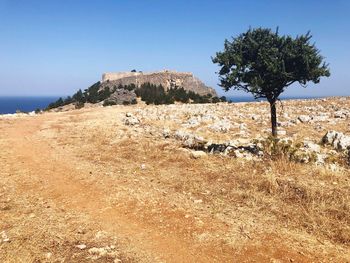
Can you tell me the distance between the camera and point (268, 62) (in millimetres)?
15211

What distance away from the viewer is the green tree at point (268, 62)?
50.1 ft

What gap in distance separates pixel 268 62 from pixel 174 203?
8.20m

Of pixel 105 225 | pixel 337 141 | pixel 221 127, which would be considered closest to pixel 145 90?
pixel 221 127

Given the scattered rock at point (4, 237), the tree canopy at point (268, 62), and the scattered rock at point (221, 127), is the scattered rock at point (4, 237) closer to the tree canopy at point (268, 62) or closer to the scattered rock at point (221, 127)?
the tree canopy at point (268, 62)

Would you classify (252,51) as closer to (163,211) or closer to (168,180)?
(168,180)

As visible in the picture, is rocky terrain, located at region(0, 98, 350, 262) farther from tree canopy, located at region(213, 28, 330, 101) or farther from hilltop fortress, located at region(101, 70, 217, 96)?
hilltop fortress, located at region(101, 70, 217, 96)

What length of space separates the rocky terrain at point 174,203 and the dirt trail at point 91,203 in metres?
0.03

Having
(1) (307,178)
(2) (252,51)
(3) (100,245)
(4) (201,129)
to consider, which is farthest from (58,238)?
(4) (201,129)

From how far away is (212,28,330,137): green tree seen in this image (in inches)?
602

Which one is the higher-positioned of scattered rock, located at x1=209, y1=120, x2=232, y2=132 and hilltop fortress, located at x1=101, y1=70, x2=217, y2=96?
hilltop fortress, located at x1=101, y1=70, x2=217, y2=96

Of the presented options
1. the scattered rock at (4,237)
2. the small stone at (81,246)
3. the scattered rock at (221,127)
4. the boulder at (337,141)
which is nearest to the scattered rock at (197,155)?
the boulder at (337,141)

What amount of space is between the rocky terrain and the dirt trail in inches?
1.3

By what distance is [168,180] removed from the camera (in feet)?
40.8

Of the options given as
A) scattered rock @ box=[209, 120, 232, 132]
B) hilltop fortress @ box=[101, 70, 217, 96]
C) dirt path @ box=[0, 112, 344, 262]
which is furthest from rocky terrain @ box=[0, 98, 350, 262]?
hilltop fortress @ box=[101, 70, 217, 96]
